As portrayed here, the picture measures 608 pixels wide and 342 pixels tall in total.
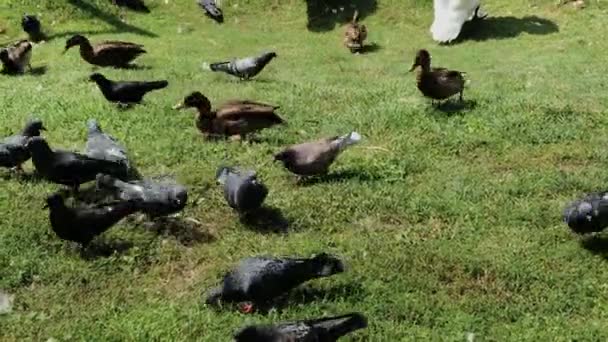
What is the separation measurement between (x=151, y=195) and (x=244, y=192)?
3.11 feet

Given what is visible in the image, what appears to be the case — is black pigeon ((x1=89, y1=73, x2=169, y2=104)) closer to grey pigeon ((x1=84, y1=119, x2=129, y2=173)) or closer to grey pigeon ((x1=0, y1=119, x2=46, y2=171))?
grey pigeon ((x1=84, y1=119, x2=129, y2=173))

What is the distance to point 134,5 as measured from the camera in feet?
71.0

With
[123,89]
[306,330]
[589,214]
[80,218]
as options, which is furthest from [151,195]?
[123,89]

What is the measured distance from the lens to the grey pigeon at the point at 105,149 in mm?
9492

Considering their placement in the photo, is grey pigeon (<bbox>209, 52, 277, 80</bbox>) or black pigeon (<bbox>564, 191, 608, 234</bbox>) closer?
black pigeon (<bbox>564, 191, 608, 234</bbox>)

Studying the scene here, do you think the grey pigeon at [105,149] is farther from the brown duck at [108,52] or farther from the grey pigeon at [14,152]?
the brown duck at [108,52]

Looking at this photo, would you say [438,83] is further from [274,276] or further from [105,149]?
[274,276]

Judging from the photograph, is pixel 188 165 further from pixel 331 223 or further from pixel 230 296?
pixel 230 296

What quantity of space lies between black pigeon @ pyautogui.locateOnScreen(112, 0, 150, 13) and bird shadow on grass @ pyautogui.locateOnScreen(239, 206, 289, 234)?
1357 centimetres

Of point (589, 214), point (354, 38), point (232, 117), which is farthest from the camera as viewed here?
point (354, 38)

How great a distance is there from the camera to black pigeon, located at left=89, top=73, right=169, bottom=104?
12.6 metres

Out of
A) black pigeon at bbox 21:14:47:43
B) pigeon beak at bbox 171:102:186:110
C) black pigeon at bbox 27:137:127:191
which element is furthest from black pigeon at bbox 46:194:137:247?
black pigeon at bbox 21:14:47:43

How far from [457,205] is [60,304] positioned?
4429 mm

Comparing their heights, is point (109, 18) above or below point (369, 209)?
below
